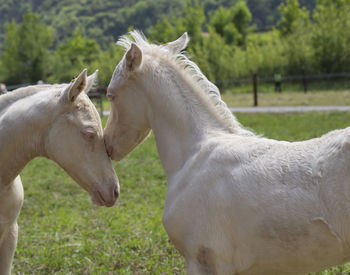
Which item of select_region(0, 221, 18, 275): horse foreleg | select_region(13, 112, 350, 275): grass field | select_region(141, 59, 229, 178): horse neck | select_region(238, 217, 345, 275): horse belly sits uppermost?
select_region(141, 59, 229, 178): horse neck

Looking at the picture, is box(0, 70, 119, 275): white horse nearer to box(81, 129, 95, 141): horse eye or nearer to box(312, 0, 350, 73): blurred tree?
box(81, 129, 95, 141): horse eye

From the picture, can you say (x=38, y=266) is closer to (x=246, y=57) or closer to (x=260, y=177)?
(x=260, y=177)

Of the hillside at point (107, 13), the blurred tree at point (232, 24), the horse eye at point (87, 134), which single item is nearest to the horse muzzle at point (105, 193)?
the horse eye at point (87, 134)

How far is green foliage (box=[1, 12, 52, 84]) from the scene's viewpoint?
45344 mm

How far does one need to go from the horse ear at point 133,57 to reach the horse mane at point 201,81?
0.48 feet

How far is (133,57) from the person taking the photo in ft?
8.54

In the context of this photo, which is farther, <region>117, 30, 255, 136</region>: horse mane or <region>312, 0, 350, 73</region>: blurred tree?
<region>312, 0, 350, 73</region>: blurred tree

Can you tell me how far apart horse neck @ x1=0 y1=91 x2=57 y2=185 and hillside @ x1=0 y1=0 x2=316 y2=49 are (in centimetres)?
7080

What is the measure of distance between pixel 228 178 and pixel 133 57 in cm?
96

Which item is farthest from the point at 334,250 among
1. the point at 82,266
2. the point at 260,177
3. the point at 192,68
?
the point at 82,266

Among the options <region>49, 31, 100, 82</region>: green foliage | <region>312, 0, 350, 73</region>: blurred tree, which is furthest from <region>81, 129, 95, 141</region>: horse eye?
<region>49, 31, 100, 82</region>: green foliage

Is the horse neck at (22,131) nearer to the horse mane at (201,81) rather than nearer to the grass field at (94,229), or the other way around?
the horse mane at (201,81)

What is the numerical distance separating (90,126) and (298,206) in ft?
5.10

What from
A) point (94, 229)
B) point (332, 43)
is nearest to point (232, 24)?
point (332, 43)
